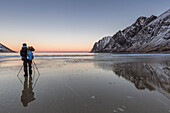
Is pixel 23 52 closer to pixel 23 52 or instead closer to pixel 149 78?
pixel 23 52

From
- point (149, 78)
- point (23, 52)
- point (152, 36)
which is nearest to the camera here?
point (149, 78)

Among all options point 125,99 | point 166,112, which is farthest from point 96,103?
point 166,112

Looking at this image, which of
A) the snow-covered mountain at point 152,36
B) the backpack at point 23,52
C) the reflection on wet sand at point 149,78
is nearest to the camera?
the reflection on wet sand at point 149,78

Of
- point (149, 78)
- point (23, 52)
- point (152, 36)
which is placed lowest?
point (149, 78)

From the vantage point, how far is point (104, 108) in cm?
346

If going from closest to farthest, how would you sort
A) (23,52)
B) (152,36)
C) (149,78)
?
(149,78), (23,52), (152,36)

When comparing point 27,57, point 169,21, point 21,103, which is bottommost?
point 21,103

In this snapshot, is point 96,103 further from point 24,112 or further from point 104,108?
point 24,112

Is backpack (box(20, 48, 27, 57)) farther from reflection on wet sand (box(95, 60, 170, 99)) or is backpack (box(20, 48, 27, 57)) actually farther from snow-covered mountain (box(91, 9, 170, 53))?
snow-covered mountain (box(91, 9, 170, 53))

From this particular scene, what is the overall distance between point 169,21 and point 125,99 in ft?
525

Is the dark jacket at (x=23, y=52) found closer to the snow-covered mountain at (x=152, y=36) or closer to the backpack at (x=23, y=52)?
the backpack at (x=23, y=52)

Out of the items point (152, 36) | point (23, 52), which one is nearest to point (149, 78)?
point (23, 52)

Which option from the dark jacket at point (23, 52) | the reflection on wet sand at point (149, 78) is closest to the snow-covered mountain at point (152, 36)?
the reflection on wet sand at point (149, 78)

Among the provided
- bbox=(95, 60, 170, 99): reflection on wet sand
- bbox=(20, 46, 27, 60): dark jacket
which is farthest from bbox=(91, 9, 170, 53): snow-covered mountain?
bbox=(20, 46, 27, 60): dark jacket
